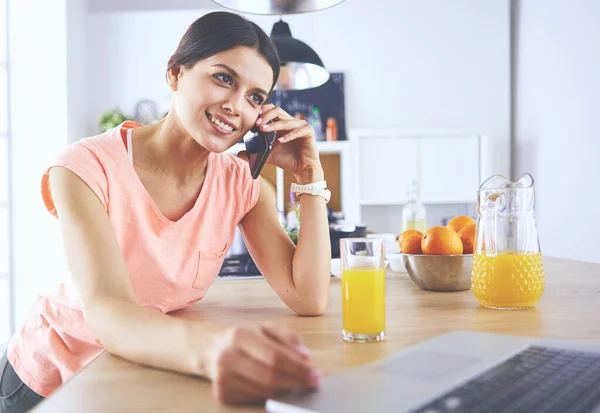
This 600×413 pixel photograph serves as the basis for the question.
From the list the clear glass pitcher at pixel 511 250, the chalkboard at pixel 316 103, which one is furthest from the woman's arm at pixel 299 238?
the chalkboard at pixel 316 103

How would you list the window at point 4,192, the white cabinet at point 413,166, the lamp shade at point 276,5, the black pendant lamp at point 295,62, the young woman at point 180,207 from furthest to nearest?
the white cabinet at point 413,166 → the window at point 4,192 → the black pendant lamp at point 295,62 → the lamp shade at point 276,5 → the young woman at point 180,207

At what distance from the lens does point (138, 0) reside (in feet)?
15.3

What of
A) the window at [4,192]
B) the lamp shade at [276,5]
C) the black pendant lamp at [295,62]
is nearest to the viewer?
the lamp shade at [276,5]

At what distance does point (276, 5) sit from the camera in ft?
5.24

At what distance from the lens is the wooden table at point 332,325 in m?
0.61

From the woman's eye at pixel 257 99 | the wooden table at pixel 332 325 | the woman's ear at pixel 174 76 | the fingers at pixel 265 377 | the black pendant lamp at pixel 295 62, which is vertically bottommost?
the wooden table at pixel 332 325

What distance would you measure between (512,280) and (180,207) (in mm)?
703

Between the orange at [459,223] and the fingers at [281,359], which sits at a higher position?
the orange at [459,223]

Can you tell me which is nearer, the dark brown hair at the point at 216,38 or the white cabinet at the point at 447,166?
the dark brown hair at the point at 216,38

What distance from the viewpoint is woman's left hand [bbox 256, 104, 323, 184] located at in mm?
1275

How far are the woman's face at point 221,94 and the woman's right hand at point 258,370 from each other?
67cm

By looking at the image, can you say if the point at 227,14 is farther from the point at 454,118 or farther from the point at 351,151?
the point at 454,118

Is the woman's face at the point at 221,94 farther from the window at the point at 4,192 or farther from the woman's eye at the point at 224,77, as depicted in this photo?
the window at the point at 4,192

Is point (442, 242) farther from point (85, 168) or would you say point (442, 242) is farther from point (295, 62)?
point (295, 62)
